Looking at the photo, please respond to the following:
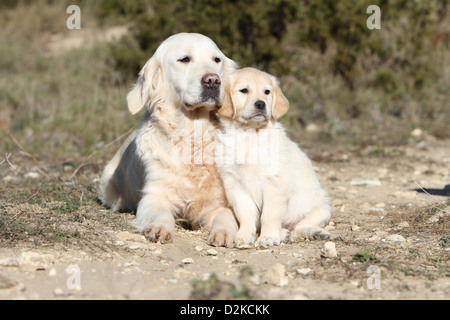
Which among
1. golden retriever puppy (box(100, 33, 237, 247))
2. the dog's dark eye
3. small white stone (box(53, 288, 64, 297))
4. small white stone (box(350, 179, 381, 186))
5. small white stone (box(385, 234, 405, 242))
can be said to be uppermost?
the dog's dark eye

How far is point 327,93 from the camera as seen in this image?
28.6ft

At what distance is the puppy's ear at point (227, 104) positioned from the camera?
4.01m

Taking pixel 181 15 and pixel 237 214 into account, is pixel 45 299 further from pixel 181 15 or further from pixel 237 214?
pixel 181 15

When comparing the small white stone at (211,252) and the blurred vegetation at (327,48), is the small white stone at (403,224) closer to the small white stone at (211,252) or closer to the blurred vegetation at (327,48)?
the small white stone at (211,252)

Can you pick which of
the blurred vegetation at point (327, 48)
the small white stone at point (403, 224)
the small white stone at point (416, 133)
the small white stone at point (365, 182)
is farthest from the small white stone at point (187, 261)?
the blurred vegetation at point (327, 48)

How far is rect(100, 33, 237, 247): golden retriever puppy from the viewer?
4160 millimetres

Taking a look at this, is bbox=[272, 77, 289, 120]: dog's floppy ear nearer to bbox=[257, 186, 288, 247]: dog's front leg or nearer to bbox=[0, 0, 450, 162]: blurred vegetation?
bbox=[257, 186, 288, 247]: dog's front leg

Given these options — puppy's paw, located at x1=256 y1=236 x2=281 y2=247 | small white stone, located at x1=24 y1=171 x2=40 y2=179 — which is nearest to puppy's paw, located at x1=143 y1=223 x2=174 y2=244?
puppy's paw, located at x1=256 y1=236 x2=281 y2=247

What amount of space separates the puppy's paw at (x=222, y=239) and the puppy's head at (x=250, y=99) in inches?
28.4

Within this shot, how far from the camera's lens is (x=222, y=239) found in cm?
372

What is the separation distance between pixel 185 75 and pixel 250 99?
0.52 m

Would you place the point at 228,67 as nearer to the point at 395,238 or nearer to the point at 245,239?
the point at 245,239

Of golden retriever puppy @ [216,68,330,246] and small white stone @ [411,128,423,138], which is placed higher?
golden retriever puppy @ [216,68,330,246]
